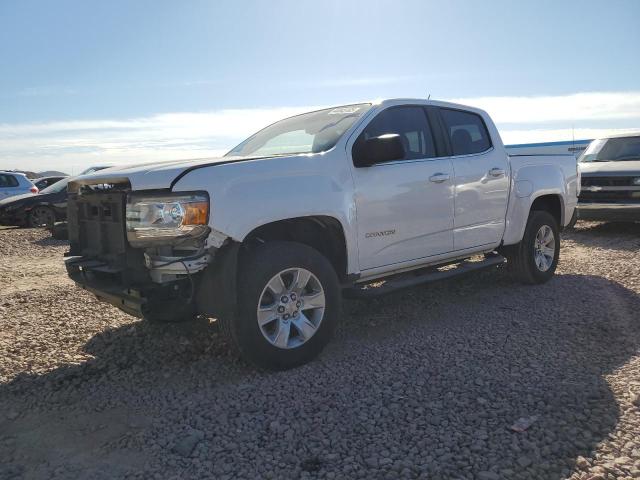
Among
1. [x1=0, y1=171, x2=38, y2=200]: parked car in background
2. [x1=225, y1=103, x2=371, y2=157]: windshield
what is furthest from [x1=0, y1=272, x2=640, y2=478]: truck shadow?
[x1=0, y1=171, x2=38, y2=200]: parked car in background

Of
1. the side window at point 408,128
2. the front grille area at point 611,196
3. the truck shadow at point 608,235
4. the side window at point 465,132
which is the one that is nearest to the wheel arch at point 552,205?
the side window at point 465,132

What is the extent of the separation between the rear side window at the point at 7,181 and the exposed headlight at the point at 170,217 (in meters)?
14.5

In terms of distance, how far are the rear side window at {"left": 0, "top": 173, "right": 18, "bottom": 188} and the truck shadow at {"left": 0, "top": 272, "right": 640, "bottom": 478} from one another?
13084 mm

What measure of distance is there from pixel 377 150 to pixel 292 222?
0.86 metres

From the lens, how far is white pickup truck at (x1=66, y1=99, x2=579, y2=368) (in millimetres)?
3711

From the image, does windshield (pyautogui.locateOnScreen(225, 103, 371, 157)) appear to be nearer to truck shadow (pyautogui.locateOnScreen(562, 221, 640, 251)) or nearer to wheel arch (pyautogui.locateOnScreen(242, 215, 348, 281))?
wheel arch (pyautogui.locateOnScreen(242, 215, 348, 281))

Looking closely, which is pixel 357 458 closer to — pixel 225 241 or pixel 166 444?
pixel 166 444

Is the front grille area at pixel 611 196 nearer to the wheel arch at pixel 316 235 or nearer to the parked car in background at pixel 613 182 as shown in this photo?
the parked car in background at pixel 613 182

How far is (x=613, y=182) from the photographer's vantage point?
9.99m

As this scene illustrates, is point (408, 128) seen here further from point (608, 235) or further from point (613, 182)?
point (608, 235)

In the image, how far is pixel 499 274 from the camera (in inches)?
279

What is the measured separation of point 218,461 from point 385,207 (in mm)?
2448

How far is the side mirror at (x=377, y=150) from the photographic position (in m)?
4.34

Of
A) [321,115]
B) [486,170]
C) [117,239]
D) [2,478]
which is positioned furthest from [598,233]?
[2,478]
